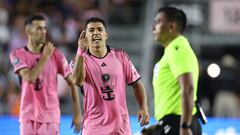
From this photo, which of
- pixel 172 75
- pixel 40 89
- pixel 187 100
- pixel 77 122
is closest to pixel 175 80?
pixel 172 75

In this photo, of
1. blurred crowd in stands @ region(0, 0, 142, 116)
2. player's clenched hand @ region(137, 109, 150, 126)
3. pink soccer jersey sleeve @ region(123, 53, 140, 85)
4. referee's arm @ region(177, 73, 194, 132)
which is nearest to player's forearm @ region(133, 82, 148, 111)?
pink soccer jersey sleeve @ region(123, 53, 140, 85)

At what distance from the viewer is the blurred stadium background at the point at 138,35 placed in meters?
15.6

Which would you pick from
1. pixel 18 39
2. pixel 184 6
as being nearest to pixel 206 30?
pixel 184 6

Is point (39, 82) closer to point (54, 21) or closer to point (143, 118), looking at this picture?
point (143, 118)

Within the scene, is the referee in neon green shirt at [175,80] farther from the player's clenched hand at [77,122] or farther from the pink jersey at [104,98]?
the player's clenched hand at [77,122]

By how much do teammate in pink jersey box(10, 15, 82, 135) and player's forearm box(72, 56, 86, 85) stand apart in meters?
1.32

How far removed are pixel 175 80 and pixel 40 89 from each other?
2472 mm

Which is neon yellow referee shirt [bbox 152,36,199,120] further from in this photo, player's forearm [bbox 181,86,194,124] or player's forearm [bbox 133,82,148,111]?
player's forearm [bbox 133,82,148,111]

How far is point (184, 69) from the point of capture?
6539 millimetres

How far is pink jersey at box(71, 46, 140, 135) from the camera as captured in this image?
289 inches

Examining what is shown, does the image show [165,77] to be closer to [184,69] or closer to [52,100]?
[184,69]

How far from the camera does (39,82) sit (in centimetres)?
874

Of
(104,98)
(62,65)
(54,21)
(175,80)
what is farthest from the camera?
(54,21)

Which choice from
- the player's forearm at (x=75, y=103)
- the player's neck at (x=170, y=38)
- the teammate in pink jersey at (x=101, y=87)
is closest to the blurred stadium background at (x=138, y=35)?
the player's forearm at (x=75, y=103)
